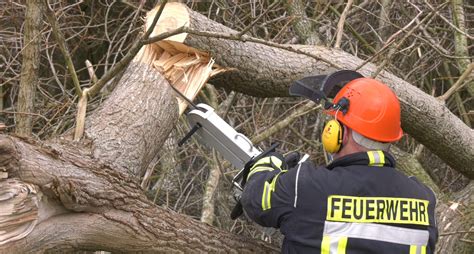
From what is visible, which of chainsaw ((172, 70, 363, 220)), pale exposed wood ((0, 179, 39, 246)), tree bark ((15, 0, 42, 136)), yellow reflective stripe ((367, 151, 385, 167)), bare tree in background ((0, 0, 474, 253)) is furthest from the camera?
tree bark ((15, 0, 42, 136))

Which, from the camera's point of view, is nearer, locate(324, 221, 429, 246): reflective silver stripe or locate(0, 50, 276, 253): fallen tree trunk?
locate(0, 50, 276, 253): fallen tree trunk

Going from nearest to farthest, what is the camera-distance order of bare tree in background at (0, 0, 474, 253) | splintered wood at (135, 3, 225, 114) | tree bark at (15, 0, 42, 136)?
1. bare tree in background at (0, 0, 474, 253)
2. splintered wood at (135, 3, 225, 114)
3. tree bark at (15, 0, 42, 136)

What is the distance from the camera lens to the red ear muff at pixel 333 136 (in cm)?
286

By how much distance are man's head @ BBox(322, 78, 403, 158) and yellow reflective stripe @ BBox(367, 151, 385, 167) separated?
68 mm

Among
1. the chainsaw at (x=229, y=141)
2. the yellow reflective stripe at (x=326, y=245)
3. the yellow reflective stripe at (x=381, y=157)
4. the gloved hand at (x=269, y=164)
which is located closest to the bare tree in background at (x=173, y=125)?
the chainsaw at (x=229, y=141)

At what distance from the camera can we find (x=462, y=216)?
4.61 m

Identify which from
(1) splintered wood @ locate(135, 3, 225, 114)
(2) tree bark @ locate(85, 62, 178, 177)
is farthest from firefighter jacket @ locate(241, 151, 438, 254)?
(1) splintered wood @ locate(135, 3, 225, 114)

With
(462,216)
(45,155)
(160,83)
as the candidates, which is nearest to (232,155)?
(160,83)

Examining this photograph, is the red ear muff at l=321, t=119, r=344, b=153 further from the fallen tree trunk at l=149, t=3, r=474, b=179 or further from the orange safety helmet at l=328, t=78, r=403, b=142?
the fallen tree trunk at l=149, t=3, r=474, b=179

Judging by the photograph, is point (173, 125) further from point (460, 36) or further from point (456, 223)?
point (460, 36)

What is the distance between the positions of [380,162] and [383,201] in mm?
166

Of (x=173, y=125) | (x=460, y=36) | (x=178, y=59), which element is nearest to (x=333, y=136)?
(x=173, y=125)

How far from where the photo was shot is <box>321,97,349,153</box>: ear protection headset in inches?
113

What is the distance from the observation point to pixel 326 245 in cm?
273
